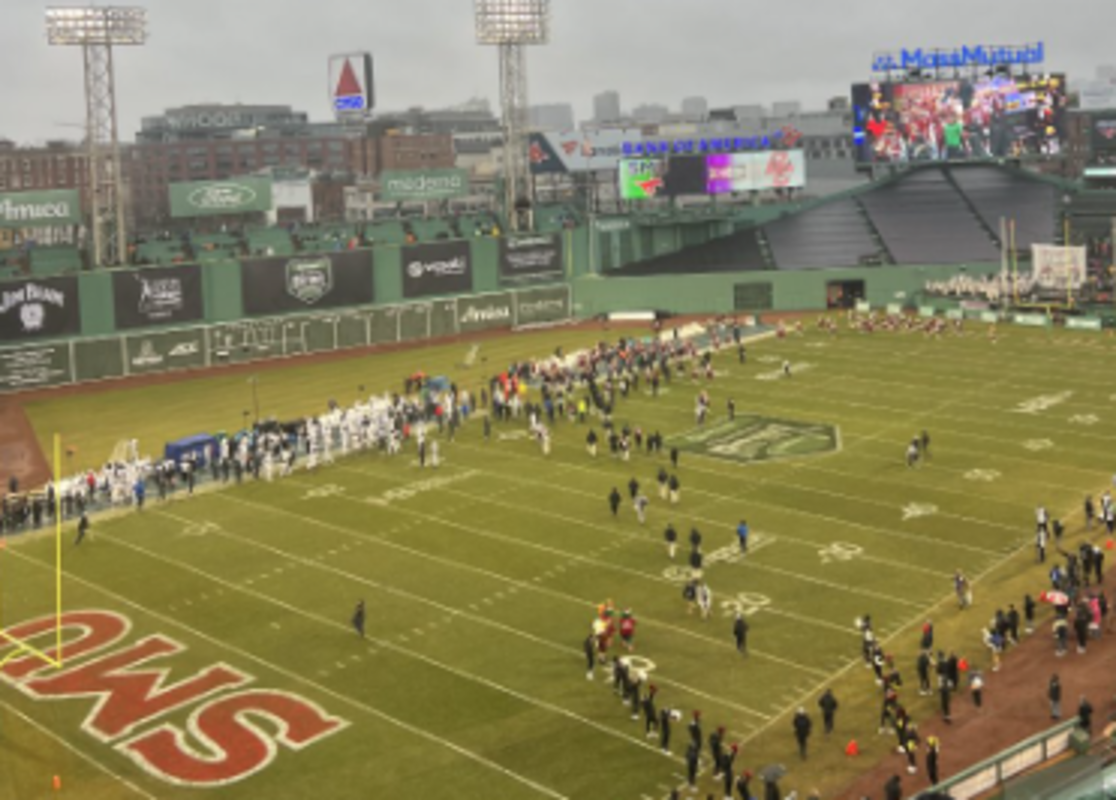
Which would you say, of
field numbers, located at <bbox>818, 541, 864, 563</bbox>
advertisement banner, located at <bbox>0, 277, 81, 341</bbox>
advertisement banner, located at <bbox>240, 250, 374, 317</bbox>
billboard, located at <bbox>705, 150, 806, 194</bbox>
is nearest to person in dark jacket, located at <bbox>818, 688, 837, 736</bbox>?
field numbers, located at <bbox>818, 541, 864, 563</bbox>

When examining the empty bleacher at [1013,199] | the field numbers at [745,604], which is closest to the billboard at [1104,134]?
the empty bleacher at [1013,199]

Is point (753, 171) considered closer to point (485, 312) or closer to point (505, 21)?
point (505, 21)

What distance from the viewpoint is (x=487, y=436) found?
44.8m

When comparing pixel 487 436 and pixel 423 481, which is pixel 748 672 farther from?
pixel 487 436

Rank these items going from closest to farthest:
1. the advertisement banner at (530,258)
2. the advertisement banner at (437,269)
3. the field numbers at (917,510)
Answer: the field numbers at (917,510)
the advertisement banner at (437,269)
the advertisement banner at (530,258)

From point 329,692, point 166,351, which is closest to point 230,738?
point 329,692

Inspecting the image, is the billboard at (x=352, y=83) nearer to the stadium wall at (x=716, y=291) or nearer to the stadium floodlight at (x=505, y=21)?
the stadium floodlight at (x=505, y=21)

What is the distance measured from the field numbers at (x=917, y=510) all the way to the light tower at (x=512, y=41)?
155 feet

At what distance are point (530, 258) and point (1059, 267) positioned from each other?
2914 centimetres

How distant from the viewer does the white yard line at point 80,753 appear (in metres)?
21.0

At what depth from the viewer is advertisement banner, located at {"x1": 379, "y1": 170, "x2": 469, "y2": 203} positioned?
7894 cm

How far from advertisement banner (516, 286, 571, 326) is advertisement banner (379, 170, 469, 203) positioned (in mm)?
10153

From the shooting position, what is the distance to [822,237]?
8275 cm

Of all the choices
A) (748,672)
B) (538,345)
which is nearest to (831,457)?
(748,672)
